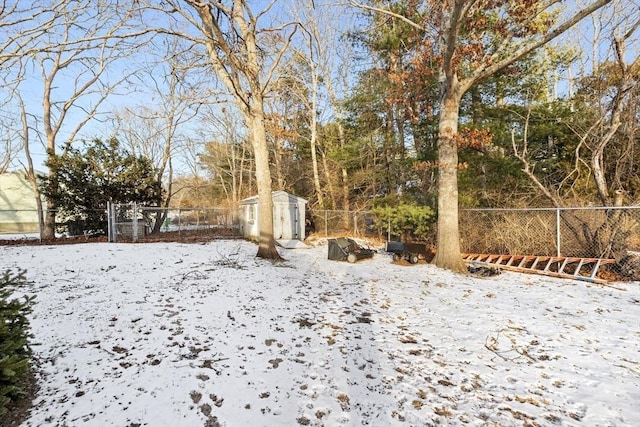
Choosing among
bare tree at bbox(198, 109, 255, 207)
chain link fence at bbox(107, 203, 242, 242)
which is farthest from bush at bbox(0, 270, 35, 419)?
bare tree at bbox(198, 109, 255, 207)

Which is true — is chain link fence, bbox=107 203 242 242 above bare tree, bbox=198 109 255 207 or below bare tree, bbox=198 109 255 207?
below

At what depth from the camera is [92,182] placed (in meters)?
12.4

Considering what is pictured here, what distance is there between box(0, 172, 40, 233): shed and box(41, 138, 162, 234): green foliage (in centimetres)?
1262

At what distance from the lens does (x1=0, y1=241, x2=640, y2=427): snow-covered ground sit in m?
2.38

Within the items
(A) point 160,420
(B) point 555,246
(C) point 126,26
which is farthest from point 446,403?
(C) point 126,26

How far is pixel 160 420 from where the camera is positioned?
7.43ft

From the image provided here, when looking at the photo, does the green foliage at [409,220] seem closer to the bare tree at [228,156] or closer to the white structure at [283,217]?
the white structure at [283,217]

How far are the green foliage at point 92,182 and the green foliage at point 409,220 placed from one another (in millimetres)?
11011

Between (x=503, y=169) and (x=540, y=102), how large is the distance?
139 inches

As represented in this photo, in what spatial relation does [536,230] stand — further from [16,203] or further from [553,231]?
[16,203]

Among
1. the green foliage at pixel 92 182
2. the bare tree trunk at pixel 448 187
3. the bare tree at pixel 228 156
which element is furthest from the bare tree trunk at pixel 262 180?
the bare tree at pixel 228 156

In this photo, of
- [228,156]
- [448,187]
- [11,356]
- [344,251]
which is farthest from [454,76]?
[228,156]

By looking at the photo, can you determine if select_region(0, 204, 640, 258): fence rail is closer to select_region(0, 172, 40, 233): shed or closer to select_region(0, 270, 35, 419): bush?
select_region(0, 270, 35, 419): bush

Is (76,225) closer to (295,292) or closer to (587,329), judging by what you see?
(295,292)
